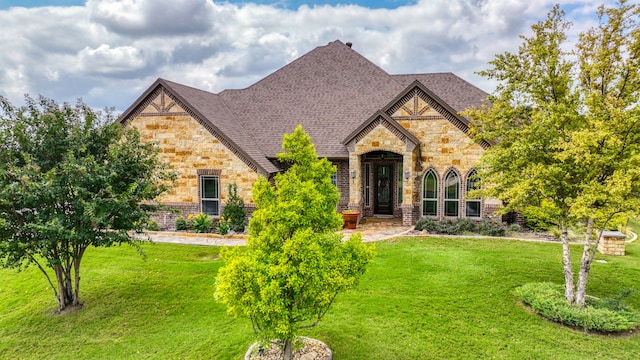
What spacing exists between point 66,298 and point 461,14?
17051mm

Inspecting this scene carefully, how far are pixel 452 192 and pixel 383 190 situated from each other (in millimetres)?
3601

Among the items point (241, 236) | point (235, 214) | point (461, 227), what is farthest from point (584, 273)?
point (235, 214)

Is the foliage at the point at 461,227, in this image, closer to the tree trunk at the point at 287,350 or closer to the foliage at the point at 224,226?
A: the foliage at the point at 224,226

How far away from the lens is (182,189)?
734 inches

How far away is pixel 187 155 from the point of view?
18484 mm

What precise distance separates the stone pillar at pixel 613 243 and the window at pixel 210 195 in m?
14.9

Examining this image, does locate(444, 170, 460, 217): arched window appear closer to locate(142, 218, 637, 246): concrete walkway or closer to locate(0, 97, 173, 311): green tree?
locate(142, 218, 637, 246): concrete walkway

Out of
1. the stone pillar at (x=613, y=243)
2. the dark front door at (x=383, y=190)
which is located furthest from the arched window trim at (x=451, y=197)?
the stone pillar at (x=613, y=243)

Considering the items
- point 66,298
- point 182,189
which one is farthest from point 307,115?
point 66,298

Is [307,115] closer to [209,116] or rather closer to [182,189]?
[209,116]

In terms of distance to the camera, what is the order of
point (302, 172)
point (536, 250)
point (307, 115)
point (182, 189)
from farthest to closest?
point (307, 115) → point (182, 189) → point (536, 250) → point (302, 172)

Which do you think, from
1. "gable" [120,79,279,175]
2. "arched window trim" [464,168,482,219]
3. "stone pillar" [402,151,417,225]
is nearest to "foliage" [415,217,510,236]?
"arched window trim" [464,168,482,219]

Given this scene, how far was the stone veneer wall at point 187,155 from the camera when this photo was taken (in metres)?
18.1

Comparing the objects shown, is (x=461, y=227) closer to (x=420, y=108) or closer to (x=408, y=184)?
(x=408, y=184)
